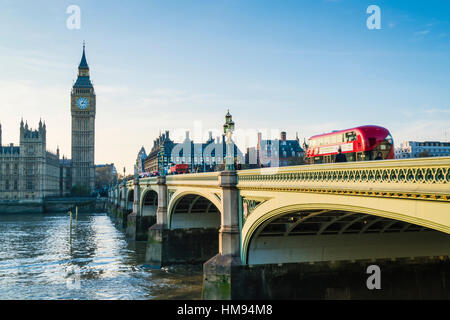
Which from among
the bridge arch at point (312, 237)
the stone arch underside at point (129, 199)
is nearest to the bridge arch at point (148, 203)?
the stone arch underside at point (129, 199)

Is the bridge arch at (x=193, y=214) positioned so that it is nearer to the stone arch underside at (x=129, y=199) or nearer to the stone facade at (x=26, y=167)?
the stone arch underside at (x=129, y=199)

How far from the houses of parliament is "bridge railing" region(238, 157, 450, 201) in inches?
4406

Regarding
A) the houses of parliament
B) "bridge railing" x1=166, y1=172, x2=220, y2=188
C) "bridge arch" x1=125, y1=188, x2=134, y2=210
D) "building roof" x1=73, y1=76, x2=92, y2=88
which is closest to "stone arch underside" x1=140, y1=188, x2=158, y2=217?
"bridge arch" x1=125, y1=188, x2=134, y2=210

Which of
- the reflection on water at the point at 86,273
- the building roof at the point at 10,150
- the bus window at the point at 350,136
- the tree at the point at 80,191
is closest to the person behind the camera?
the bus window at the point at 350,136

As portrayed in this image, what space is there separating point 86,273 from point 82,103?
131723mm

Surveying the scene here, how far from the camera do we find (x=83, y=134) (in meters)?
153

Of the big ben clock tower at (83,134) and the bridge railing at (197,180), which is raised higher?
the big ben clock tower at (83,134)

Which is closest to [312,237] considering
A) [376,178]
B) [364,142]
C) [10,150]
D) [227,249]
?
[227,249]

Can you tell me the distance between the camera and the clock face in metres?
155

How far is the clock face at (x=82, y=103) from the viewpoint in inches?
6088

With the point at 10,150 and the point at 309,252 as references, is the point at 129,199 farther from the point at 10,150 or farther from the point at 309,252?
the point at 10,150

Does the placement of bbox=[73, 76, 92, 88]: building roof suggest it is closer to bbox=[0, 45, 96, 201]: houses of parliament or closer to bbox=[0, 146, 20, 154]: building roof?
bbox=[0, 45, 96, 201]: houses of parliament

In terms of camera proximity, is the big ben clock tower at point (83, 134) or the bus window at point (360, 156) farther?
the big ben clock tower at point (83, 134)

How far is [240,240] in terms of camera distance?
69.8 feet
